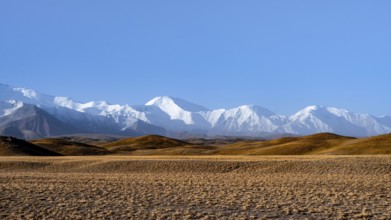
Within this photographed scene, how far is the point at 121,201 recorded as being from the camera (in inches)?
802

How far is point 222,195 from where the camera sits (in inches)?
860

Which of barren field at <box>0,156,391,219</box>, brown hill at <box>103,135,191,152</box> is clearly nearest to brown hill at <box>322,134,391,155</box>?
barren field at <box>0,156,391,219</box>

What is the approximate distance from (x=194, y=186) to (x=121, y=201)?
5904 mm

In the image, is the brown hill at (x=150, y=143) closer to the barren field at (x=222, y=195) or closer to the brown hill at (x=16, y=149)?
the brown hill at (x=16, y=149)

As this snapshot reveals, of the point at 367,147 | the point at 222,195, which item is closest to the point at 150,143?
the point at 367,147

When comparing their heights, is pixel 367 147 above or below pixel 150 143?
below

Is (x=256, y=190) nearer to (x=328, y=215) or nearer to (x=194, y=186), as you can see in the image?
(x=194, y=186)

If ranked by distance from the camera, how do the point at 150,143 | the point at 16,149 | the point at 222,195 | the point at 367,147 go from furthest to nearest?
the point at 150,143
the point at 16,149
the point at 367,147
the point at 222,195

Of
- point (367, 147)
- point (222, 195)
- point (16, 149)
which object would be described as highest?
point (16, 149)

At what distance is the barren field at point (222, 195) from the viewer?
1758 centimetres

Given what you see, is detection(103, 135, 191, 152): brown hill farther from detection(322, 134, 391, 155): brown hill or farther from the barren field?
the barren field

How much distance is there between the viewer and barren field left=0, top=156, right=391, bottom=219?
17578mm

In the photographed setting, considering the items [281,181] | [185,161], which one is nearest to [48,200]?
[281,181]

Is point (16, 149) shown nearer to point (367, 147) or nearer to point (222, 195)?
point (367, 147)
